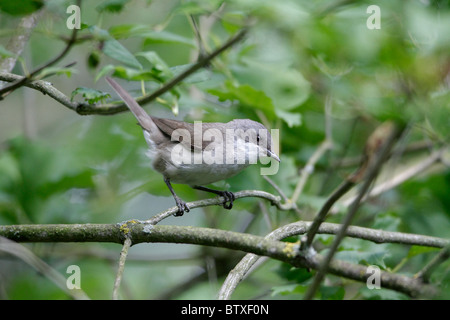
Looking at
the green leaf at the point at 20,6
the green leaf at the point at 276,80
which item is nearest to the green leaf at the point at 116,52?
the green leaf at the point at 20,6

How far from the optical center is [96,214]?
5.36 m

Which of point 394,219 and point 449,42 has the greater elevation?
point 394,219

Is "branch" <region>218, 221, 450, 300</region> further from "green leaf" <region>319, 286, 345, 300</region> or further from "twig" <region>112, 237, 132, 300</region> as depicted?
"twig" <region>112, 237, 132, 300</region>

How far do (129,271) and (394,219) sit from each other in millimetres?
3928

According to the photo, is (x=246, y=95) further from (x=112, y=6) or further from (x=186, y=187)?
(x=112, y=6)

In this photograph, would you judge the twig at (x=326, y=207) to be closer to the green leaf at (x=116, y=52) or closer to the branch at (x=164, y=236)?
the branch at (x=164, y=236)

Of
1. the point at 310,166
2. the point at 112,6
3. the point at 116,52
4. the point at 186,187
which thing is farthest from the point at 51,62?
the point at 310,166

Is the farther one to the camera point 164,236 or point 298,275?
point 298,275

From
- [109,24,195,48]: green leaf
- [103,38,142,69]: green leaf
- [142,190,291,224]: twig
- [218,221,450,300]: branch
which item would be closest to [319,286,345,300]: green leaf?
[218,221,450,300]: branch

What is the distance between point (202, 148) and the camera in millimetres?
4289

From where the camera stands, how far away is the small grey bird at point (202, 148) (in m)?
4.10
